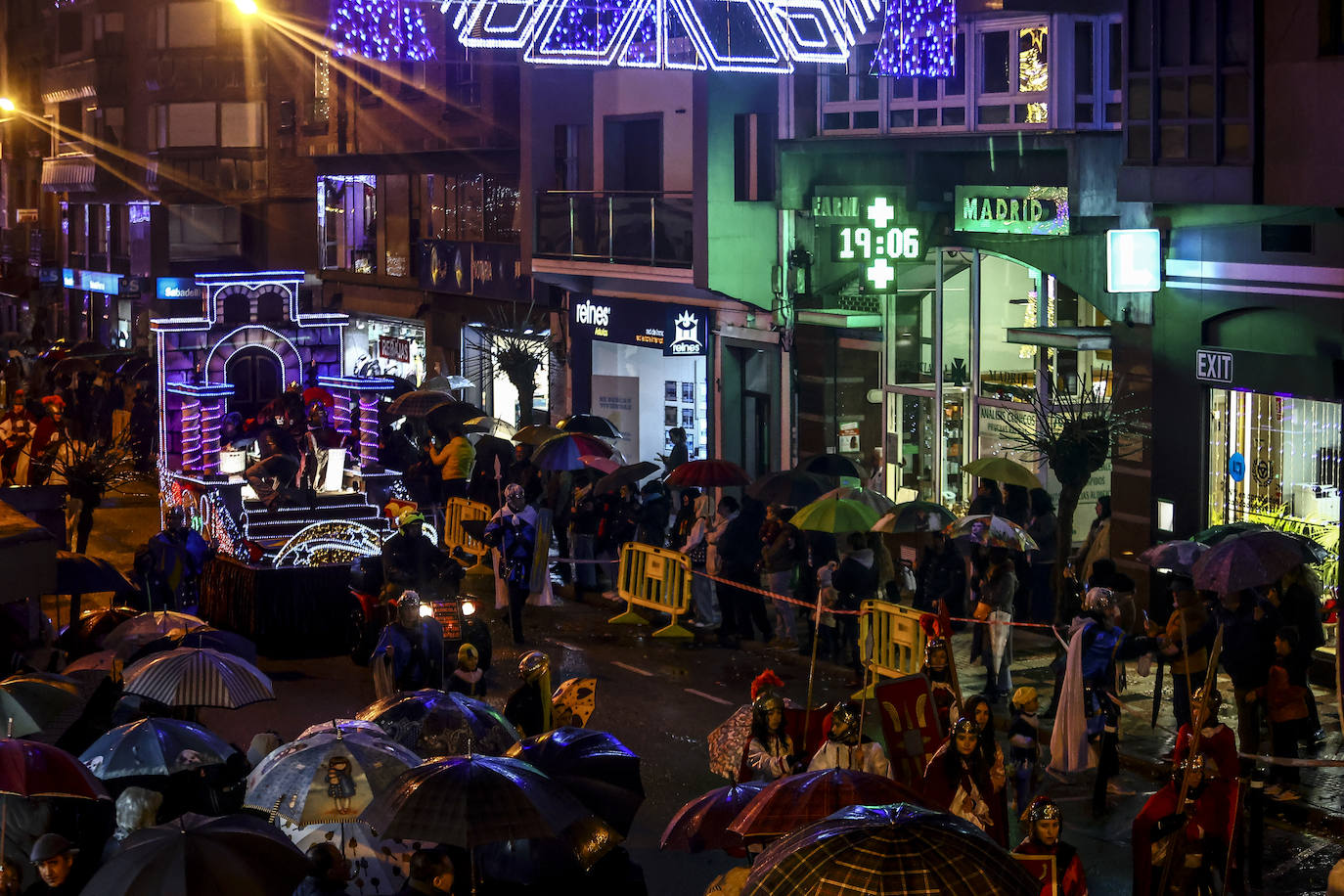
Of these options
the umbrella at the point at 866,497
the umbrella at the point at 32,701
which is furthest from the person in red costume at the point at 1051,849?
the umbrella at the point at 866,497

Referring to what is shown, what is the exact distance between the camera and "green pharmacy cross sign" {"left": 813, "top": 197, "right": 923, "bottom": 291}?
2428cm

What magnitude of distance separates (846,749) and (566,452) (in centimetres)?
1354

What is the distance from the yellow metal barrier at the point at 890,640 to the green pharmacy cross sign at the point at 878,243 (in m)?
7.47

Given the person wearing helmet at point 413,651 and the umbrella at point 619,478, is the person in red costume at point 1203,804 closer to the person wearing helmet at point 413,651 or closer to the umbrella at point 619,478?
the person wearing helmet at point 413,651

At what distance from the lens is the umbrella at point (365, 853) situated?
10.7 metres

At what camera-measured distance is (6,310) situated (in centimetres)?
8106

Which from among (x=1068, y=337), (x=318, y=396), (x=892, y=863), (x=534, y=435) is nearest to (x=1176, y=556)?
(x=1068, y=337)

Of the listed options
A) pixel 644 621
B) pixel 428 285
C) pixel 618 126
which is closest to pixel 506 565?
pixel 644 621

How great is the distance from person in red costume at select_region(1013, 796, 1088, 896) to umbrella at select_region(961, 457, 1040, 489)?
10493 millimetres

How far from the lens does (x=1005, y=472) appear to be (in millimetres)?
20141

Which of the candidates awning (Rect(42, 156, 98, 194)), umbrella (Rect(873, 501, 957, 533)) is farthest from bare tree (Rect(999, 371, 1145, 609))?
awning (Rect(42, 156, 98, 194))

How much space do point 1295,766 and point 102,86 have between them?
5562cm

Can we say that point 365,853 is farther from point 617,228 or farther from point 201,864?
point 617,228

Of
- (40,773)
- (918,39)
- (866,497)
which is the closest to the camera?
(40,773)
